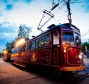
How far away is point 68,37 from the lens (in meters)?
9.36

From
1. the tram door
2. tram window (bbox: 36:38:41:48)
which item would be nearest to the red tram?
the tram door

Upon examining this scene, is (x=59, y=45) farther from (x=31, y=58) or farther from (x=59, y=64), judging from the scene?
(x=31, y=58)

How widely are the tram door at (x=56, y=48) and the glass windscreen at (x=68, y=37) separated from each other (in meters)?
0.29

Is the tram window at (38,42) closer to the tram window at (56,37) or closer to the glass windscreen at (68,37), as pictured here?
the tram window at (56,37)

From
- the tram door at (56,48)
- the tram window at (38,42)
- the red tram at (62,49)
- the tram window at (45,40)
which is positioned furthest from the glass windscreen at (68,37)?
the tram window at (38,42)

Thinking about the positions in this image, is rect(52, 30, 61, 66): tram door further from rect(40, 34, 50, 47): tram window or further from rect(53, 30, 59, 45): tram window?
rect(40, 34, 50, 47): tram window

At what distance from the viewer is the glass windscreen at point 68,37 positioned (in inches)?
360

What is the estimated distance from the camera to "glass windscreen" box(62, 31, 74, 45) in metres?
9.15

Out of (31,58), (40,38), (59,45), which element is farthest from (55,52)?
(31,58)

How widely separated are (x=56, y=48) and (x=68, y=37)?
1039 millimetres

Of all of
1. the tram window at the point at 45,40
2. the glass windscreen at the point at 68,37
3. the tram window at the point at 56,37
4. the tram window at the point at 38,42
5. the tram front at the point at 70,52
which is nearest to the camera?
the tram front at the point at 70,52

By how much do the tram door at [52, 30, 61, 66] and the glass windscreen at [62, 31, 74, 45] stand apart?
0.29m

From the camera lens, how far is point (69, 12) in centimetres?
1744

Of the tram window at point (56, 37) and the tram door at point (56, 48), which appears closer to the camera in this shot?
the tram door at point (56, 48)
